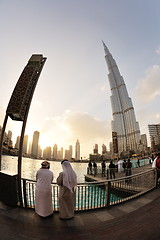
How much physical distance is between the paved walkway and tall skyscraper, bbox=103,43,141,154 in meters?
133

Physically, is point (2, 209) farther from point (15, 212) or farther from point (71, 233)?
point (71, 233)

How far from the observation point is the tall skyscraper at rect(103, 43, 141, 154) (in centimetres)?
13312

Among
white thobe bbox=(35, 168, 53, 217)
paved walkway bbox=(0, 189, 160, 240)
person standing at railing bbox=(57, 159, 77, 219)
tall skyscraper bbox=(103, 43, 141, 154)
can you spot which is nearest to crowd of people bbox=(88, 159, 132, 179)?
paved walkway bbox=(0, 189, 160, 240)

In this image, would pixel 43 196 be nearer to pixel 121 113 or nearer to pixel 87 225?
pixel 87 225

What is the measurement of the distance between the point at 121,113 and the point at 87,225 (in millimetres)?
158353

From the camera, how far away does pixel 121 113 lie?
15062cm

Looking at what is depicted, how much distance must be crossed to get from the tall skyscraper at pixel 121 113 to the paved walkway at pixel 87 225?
132891mm

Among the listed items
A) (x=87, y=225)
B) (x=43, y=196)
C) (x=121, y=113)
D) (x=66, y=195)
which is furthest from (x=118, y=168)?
(x=121, y=113)

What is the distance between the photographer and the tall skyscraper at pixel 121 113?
133 metres

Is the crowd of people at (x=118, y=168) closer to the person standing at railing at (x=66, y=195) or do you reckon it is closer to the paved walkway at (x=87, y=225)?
the paved walkway at (x=87, y=225)

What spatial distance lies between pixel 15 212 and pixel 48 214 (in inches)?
44.9

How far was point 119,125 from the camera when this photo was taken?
145125 millimetres

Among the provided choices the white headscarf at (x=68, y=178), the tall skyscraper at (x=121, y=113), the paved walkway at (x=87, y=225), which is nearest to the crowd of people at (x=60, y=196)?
the white headscarf at (x=68, y=178)

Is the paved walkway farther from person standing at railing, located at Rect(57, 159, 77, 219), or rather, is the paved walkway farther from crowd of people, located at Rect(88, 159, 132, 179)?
crowd of people, located at Rect(88, 159, 132, 179)
